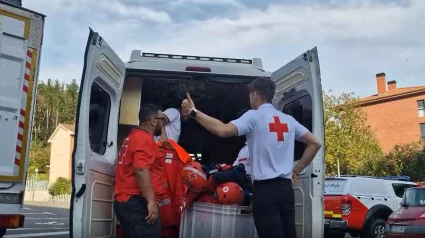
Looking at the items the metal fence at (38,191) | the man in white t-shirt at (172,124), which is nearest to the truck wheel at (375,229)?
the man in white t-shirt at (172,124)

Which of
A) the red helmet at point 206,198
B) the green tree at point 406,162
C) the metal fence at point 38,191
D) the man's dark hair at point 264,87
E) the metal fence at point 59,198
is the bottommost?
the red helmet at point 206,198

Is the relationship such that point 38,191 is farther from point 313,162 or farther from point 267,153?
point 267,153

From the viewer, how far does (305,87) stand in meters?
5.34

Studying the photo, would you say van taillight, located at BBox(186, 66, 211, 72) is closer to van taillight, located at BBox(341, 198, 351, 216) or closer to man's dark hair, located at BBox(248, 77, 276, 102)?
man's dark hair, located at BBox(248, 77, 276, 102)

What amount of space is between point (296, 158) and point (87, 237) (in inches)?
88.7

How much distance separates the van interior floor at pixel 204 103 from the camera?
269 inches

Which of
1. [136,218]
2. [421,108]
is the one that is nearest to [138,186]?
[136,218]

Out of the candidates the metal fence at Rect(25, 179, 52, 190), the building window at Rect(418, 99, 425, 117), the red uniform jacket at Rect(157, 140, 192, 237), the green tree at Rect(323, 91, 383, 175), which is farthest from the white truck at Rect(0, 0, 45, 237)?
the building window at Rect(418, 99, 425, 117)

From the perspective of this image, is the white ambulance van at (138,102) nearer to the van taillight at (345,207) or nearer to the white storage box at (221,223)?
the white storage box at (221,223)

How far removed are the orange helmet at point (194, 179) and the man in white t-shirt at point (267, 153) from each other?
87 cm

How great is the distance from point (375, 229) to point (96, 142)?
9223mm

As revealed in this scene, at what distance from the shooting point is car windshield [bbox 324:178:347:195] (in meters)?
12.9

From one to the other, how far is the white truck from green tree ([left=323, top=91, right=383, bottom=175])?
32.7 meters

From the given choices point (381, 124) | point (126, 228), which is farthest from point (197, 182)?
point (381, 124)
